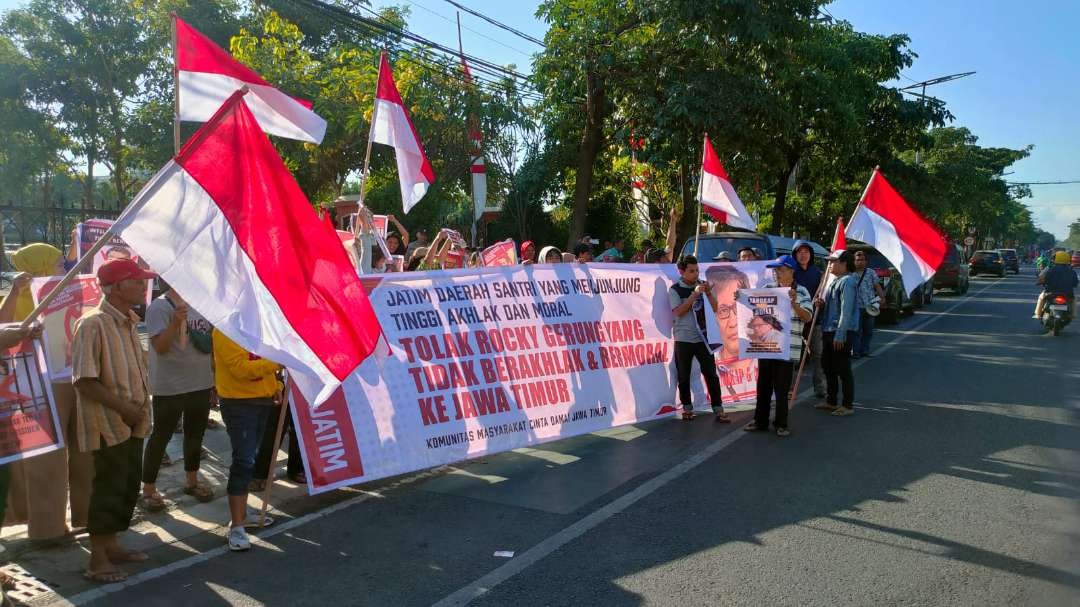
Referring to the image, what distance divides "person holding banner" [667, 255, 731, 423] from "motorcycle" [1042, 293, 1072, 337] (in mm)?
12330

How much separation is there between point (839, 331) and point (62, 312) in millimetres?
7303

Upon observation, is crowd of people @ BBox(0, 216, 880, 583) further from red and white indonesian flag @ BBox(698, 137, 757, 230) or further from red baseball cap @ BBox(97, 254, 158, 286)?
red and white indonesian flag @ BBox(698, 137, 757, 230)

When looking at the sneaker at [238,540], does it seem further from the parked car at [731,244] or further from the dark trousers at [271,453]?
the parked car at [731,244]

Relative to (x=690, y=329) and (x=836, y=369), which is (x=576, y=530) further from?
(x=836, y=369)

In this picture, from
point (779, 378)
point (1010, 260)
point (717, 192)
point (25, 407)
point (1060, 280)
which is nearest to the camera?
point (25, 407)

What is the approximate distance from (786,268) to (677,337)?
1.28m

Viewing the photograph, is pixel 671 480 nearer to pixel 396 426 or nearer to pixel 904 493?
pixel 904 493

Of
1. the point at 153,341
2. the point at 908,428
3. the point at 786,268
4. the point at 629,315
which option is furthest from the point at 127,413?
the point at 908,428

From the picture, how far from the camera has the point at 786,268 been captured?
787 centimetres

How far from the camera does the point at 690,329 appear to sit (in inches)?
311

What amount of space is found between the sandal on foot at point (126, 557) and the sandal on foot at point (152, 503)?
2.95ft

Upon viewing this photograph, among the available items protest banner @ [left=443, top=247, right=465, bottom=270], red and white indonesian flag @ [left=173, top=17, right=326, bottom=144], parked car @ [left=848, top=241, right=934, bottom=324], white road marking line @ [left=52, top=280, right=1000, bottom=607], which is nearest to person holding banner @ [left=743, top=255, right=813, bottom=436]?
white road marking line @ [left=52, top=280, right=1000, bottom=607]

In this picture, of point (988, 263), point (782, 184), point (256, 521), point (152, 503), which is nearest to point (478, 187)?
point (152, 503)

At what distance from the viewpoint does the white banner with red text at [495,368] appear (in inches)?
223
